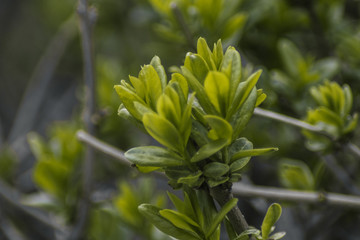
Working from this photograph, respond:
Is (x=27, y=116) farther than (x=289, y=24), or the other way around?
(x=27, y=116)

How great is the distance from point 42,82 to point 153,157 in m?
1.31

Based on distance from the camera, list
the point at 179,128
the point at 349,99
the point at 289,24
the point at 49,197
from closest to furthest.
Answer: the point at 179,128 < the point at 349,99 < the point at 49,197 < the point at 289,24

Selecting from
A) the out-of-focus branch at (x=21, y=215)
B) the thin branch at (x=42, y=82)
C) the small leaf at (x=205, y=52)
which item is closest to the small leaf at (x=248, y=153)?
the small leaf at (x=205, y=52)

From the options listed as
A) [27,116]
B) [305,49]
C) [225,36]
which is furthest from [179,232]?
[27,116]

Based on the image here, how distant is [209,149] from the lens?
0.44 m

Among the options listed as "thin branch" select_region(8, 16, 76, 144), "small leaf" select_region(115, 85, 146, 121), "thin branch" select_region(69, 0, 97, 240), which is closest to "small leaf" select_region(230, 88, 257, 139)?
"small leaf" select_region(115, 85, 146, 121)

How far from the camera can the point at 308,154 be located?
1.13m

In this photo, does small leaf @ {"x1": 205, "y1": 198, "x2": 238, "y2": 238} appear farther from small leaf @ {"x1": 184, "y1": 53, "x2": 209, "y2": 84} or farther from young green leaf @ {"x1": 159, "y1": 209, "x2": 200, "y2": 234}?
small leaf @ {"x1": 184, "y1": 53, "x2": 209, "y2": 84}

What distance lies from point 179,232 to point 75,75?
170 centimetres

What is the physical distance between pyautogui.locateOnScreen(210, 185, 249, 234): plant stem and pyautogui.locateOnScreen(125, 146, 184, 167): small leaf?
0.17 feet

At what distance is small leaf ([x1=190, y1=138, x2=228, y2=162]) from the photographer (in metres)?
0.44

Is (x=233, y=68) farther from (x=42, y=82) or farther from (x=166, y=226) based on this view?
(x=42, y=82)

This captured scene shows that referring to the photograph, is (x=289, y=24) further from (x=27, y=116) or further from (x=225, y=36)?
(x=27, y=116)

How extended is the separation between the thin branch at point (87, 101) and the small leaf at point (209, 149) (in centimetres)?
43
